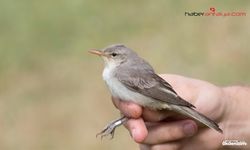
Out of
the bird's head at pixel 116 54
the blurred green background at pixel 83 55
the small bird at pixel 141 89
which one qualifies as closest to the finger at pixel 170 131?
the small bird at pixel 141 89

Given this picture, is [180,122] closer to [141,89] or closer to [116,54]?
[141,89]

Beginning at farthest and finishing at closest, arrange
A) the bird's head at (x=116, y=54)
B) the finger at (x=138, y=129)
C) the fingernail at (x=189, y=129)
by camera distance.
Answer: the bird's head at (x=116, y=54) < the fingernail at (x=189, y=129) < the finger at (x=138, y=129)

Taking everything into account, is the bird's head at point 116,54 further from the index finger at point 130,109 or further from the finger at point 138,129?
the finger at point 138,129

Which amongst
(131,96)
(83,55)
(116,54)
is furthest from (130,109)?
(83,55)

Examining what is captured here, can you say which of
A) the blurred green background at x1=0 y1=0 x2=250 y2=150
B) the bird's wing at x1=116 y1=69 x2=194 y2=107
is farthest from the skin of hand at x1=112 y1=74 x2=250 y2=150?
the blurred green background at x1=0 y1=0 x2=250 y2=150

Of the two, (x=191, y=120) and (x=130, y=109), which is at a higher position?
(x=130, y=109)

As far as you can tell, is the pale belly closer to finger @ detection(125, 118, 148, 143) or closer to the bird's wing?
the bird's wing
